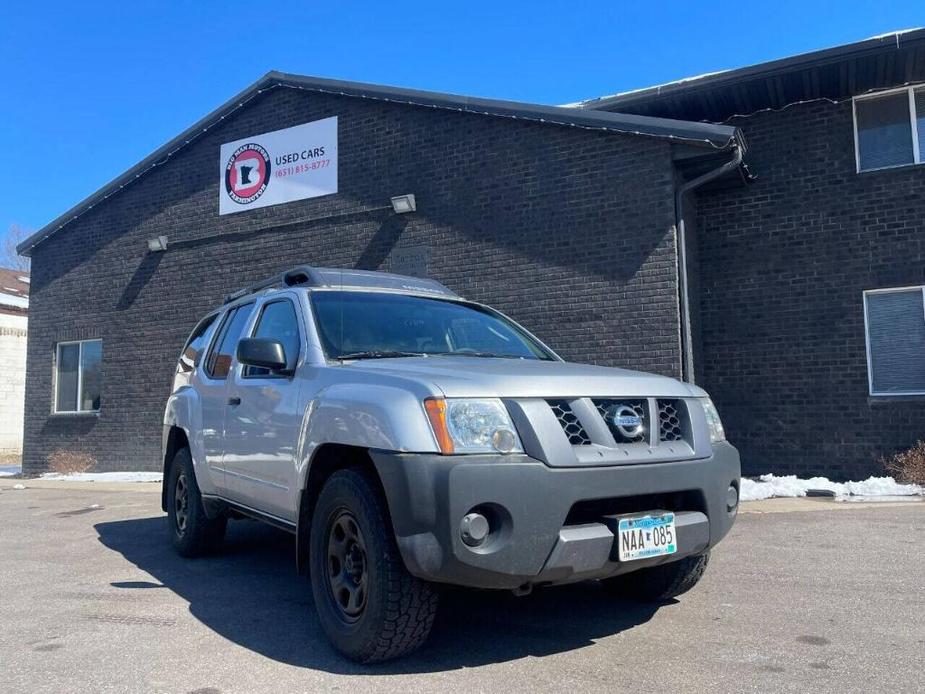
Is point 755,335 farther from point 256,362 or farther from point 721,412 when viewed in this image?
point 256,362

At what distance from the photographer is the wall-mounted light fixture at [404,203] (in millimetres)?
11445

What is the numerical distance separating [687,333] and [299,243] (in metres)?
6.33

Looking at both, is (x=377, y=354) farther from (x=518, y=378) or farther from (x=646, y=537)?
(x=646, y=537)

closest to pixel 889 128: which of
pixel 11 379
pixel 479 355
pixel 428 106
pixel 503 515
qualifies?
pixel 428 106

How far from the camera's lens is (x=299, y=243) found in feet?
41.7

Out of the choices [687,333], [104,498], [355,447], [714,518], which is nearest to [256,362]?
[355,447]

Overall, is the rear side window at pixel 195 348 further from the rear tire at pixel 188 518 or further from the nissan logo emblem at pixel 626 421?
the nissan logo emblem at pixel 626 421

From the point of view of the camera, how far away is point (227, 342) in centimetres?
571

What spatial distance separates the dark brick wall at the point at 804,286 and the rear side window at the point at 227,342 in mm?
6919

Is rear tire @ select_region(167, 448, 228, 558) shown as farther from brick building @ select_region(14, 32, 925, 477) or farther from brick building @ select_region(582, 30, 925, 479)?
brick building @ select_region(582, 30, 925, 479)

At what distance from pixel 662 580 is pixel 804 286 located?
23.3 ft

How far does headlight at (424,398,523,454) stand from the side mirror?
3.86 feet

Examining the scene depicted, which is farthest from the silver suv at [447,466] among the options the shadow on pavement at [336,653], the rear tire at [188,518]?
the rear tire at [188,518]

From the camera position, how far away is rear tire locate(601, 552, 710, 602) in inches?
169
